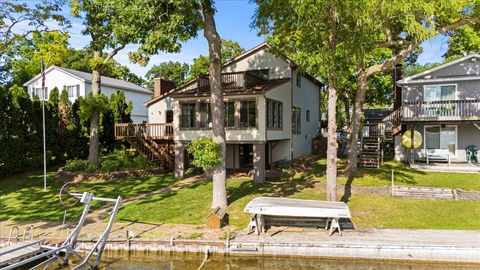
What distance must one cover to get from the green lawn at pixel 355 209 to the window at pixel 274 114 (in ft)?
16.3

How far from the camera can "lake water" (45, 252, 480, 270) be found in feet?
31.2

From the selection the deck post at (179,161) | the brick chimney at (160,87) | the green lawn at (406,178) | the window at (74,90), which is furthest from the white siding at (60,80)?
the green lawn at (406,178)

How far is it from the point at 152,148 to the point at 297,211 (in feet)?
51.9

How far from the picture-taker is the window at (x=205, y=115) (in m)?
21.2

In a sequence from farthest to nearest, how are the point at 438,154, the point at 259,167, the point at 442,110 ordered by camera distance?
the point at 438,154 < the point at 442,110 < the point at 259,167

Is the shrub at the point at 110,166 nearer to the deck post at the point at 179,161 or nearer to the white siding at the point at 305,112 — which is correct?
the deck post at the point at 179,161

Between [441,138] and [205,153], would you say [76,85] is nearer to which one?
[205,153]

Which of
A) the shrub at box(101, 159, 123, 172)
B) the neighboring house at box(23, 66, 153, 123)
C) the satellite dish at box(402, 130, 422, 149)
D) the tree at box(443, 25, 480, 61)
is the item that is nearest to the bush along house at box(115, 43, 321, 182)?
the shrub at box(101, 159, 123, 172)

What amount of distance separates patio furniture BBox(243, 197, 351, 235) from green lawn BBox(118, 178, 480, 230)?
1.03 m

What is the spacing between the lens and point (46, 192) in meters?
18.0

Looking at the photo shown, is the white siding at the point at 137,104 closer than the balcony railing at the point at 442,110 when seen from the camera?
No

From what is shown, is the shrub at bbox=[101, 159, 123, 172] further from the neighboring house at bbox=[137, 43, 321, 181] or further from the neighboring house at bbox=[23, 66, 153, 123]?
the neighboring house at bbox=[23, 66, 153, 123]

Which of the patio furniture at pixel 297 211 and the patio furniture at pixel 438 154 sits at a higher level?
the patio furniture at pixel 438 154

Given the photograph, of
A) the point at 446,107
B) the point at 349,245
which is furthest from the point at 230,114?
the point at 446,107
